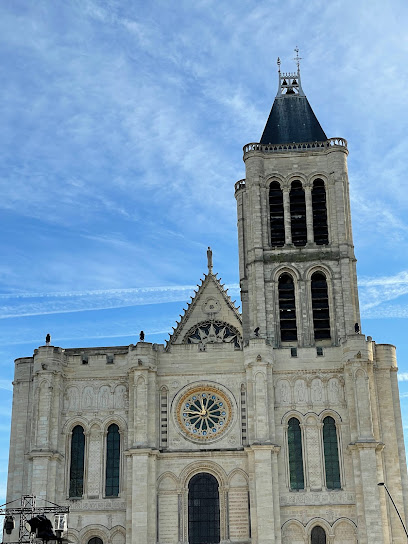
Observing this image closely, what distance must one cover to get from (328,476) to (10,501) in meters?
15.8

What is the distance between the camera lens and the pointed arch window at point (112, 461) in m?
40.4

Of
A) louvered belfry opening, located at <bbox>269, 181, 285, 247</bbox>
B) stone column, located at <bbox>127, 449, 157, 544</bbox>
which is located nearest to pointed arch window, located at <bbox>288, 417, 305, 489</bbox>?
stone column, located at <bbox>127, 449, 157, 544</bbox>

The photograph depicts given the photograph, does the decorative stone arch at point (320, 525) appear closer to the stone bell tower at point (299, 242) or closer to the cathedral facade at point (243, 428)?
the cathedral facade at point (243, 428)

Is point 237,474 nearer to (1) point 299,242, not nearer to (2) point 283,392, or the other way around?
(2) point 283,392

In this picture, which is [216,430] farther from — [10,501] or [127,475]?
[10,501]

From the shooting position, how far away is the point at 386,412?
137ft

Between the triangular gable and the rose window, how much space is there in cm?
734

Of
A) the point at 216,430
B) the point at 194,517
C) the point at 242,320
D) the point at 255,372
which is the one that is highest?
the point at 242,320

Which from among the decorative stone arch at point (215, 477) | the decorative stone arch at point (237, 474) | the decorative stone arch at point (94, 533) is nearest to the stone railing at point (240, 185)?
the decorative stone arch at point (215, 477)

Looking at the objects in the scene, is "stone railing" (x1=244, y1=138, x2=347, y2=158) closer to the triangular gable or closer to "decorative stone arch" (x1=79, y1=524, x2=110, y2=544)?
the triangular gable

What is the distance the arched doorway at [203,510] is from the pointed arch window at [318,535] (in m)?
4.52

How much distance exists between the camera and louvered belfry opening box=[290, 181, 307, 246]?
4675 centimetres

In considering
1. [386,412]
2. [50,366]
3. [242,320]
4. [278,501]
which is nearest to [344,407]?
[386,412]

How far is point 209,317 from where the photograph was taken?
50.1 m
